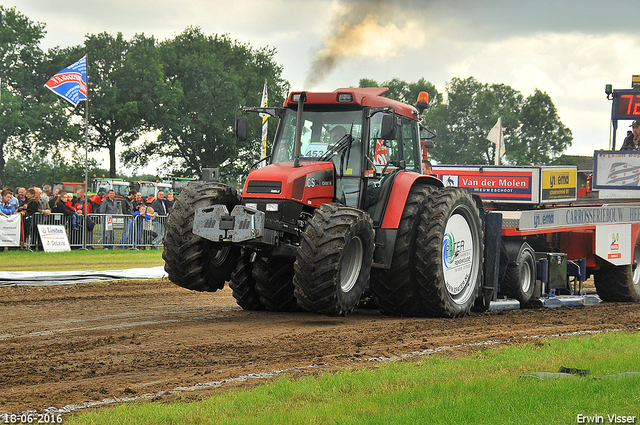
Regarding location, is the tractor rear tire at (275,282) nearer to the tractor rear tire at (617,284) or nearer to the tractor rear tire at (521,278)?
the tractor rear tire at (521,278)

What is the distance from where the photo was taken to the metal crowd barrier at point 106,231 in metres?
22.0

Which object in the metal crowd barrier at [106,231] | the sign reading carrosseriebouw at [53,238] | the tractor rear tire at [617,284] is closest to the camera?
the tractor rear tire at [617,284]

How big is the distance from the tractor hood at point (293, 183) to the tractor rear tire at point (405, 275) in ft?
3.55

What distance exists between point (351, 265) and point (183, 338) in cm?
223

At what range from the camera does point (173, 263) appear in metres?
9.39

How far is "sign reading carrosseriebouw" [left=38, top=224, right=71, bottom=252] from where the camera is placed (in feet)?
71.3

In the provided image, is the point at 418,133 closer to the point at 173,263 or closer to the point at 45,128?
the point at 173,263

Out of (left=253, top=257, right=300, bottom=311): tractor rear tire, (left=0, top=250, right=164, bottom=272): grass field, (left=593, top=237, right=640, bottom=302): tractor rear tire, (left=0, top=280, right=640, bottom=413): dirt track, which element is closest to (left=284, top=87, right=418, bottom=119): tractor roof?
(left=253, top=257, right=300, bottom=311): tractor rear tire

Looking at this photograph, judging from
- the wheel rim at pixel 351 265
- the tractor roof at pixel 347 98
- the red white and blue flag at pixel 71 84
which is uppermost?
the red white and blue flag at pixel 71 84

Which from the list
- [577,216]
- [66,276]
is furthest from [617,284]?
[66,276]

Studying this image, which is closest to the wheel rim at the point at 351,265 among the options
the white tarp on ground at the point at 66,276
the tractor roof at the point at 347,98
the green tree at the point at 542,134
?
the tractor roof at the point at 347,98

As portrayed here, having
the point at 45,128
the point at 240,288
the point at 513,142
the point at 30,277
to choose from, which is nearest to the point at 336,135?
the point at 240,288

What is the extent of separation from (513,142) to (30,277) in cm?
7333

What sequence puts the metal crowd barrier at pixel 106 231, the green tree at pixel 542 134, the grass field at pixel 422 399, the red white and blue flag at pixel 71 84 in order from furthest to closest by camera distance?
the green tree at pixel 542 134
the red white and blue flag at pixel 71 84
the metal crowd barrier at pixel 106 231
the grass field at pixel 422 399
